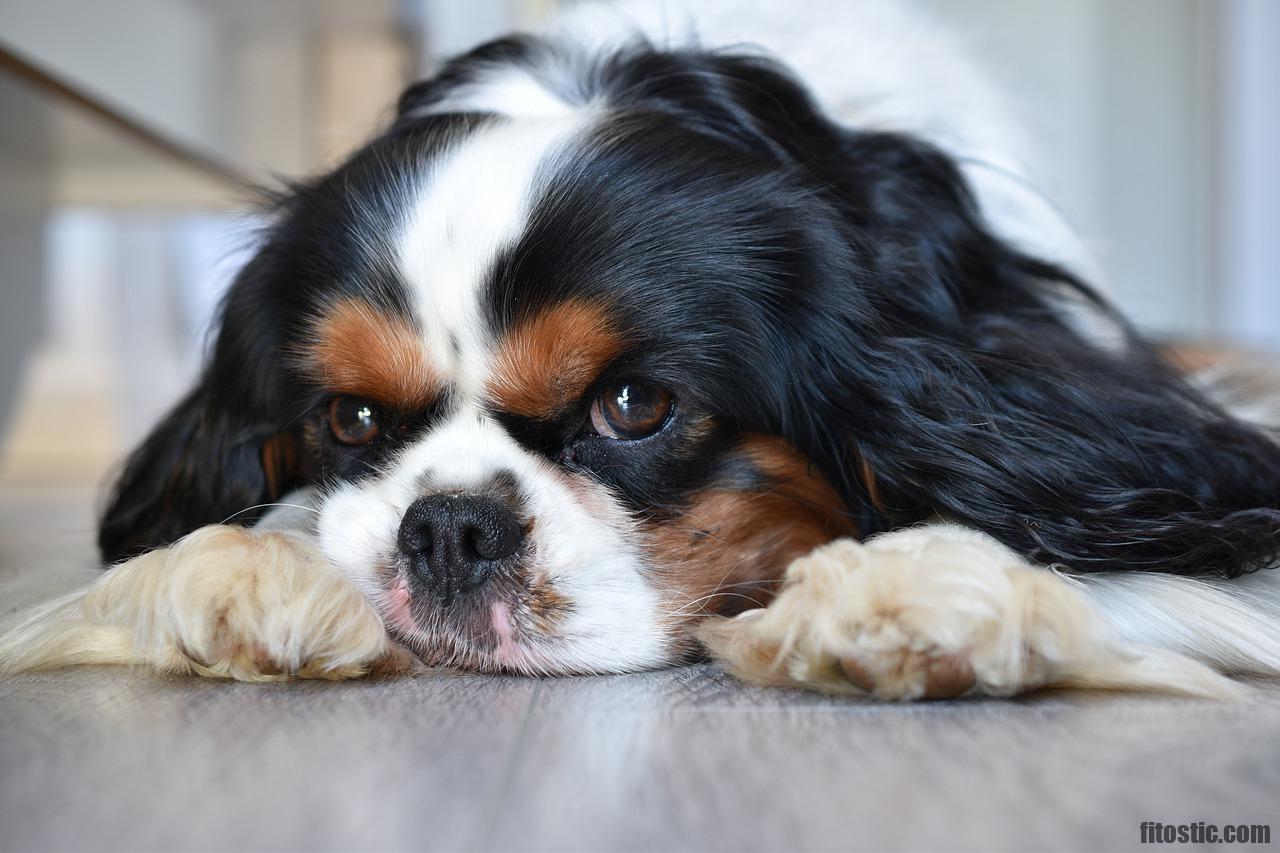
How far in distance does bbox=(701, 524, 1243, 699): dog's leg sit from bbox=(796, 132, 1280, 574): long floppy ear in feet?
0.78

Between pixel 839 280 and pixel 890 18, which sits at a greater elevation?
pixel 890 18

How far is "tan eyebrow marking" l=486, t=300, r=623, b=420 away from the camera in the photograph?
1403 millimetres

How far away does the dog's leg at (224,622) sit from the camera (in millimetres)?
1253

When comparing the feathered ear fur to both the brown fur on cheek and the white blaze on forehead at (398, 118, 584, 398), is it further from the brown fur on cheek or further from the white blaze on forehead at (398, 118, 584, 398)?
the white blaze on forehead at (398, 118, 584, 398)

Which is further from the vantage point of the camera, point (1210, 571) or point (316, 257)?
point (316, 257)

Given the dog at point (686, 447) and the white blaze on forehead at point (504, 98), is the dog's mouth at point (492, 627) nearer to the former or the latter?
the dog at point (686, 447)

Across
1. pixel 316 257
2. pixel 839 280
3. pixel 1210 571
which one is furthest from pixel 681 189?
pixel 1210 571

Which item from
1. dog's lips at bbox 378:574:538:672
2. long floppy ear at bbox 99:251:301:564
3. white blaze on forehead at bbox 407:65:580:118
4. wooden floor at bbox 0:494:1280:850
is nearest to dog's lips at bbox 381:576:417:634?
dog's lips at bbox 378:574:538:672

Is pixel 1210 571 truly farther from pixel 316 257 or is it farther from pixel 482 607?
pixel 316 257

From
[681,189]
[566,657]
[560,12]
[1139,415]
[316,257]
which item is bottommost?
[566,657]

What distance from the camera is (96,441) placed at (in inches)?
157

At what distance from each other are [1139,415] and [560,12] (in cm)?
137

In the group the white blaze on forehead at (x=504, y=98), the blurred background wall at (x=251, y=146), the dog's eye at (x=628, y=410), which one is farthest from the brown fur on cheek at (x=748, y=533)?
the blurred background wall at (x=251, y=146)

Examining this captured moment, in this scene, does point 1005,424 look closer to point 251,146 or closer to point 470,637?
point 470,637
